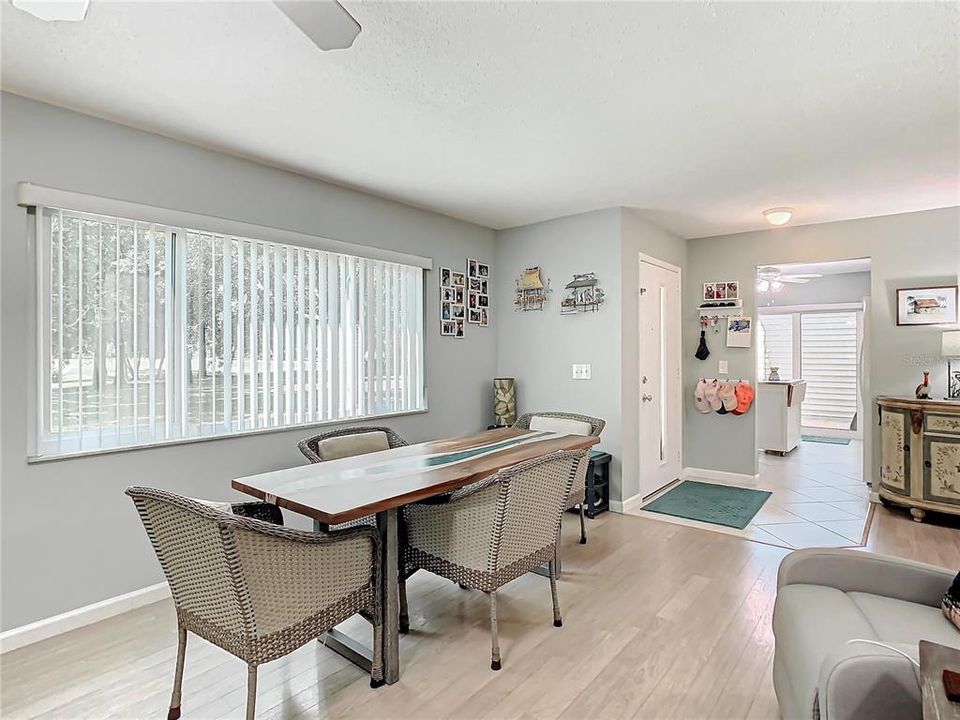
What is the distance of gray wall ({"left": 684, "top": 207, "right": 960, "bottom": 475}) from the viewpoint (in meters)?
4.28

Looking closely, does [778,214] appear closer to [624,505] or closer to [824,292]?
[624,505]

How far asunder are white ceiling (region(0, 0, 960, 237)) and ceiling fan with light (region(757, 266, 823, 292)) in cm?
234

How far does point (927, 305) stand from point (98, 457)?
581 cm

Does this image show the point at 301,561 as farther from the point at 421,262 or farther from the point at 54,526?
the point at 421,262

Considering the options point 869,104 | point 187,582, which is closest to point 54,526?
point 187,582

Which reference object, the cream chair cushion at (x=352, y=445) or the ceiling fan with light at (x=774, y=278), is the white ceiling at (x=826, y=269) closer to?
the ceiling fan with light at (x=774, y=278)

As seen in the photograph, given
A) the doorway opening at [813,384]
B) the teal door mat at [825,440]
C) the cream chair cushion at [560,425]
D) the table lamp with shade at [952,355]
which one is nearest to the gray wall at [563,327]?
the cream chair cushion at [560,425]

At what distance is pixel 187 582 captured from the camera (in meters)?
1.76

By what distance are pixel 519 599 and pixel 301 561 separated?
144 centimetres

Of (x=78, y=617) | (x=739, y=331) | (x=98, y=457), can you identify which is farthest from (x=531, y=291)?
(x=78, y=617)

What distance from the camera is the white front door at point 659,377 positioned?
4618 millimetres

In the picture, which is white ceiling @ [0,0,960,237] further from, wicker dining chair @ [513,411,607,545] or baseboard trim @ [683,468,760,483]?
baseboard trim @ [683,468,760,483]

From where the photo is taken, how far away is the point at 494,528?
2135 millimetres

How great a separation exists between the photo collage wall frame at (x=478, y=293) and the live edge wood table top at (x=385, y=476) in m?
1.85
